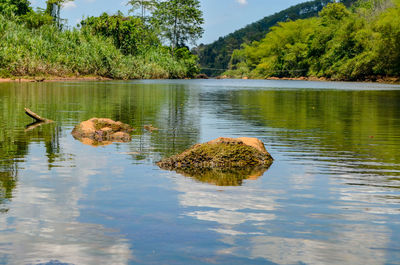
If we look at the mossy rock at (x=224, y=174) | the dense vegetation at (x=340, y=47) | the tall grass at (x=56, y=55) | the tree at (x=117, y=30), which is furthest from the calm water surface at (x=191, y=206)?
the tree at (x=117, y=30)

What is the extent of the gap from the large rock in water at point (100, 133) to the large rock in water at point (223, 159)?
412cm

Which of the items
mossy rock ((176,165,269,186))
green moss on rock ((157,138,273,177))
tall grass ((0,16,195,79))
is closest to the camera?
mossy rock ((176,165,269,186))

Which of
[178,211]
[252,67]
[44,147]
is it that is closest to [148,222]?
[178,211]

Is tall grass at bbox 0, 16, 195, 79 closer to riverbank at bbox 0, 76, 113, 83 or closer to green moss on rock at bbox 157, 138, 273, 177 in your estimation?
riverbank at bbox 0, 76, 113, 83

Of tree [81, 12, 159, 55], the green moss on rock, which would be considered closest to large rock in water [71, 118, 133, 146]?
the green moss on rock

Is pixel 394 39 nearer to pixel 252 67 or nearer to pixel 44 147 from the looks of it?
pixel 44 147

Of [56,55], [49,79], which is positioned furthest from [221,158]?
[56,55]

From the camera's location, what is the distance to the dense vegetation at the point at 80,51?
177 ft

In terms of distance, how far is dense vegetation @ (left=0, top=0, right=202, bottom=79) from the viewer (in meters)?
53.8

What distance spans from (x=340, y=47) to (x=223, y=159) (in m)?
94.2

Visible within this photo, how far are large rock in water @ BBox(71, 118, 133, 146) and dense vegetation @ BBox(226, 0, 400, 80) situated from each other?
A: 67731 mm

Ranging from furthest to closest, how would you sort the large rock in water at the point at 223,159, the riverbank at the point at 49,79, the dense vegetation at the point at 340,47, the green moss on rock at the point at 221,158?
the dense vegetation at the point at 340,47
the riverbank at the point at 49,79
the green moss on rock at the point at 221,158
the large rock in water at the point at 223,159

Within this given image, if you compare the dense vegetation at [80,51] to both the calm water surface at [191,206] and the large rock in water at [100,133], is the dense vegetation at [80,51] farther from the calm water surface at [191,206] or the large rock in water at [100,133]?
the calm water surface at [191,206]

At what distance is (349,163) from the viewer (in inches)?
435
